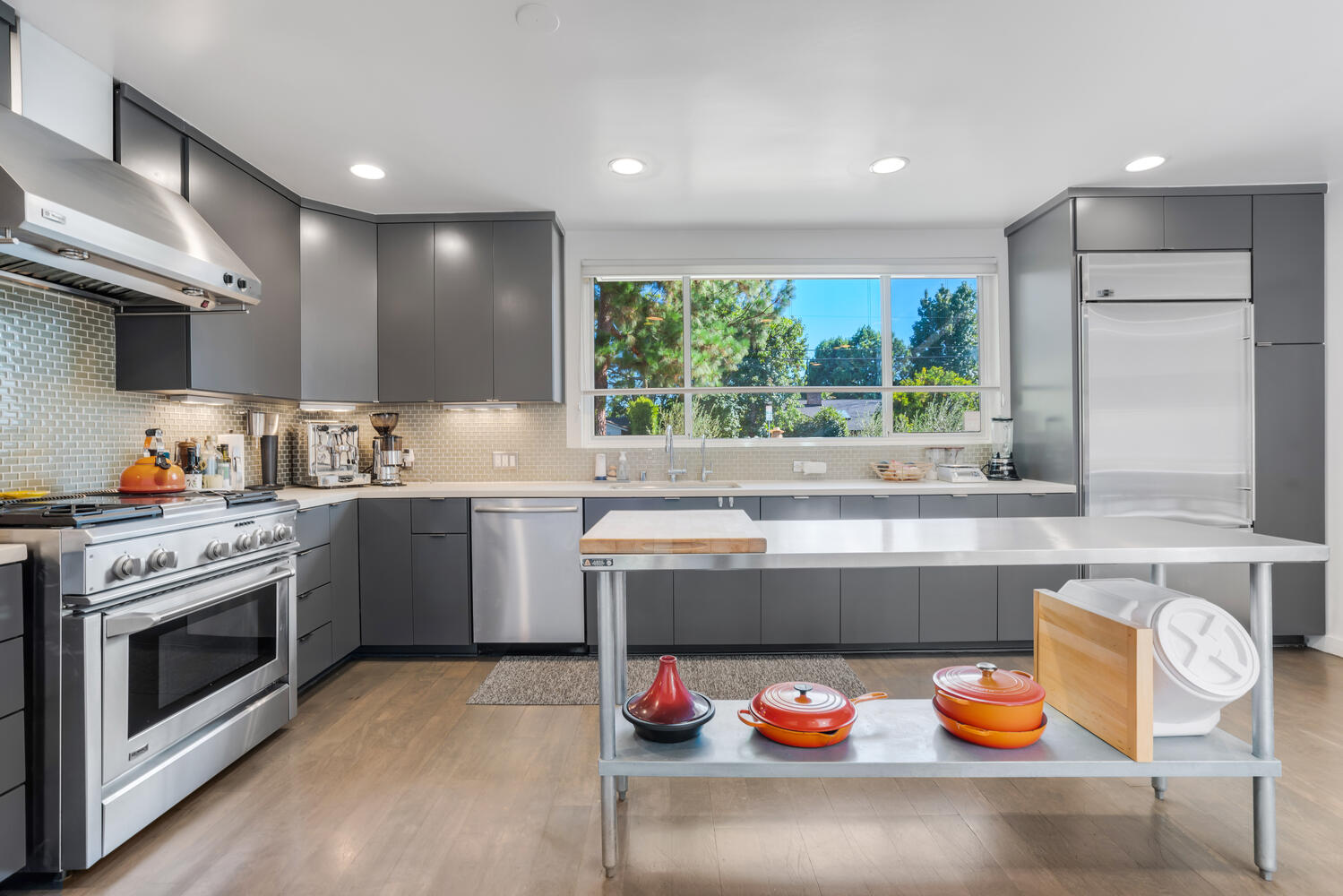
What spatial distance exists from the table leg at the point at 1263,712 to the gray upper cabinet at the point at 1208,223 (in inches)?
105

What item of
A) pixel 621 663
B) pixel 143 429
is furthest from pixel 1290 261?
pixel 143 429

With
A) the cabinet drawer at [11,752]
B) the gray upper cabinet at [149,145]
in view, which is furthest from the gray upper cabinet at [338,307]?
the cabinet drawer at [11,752]

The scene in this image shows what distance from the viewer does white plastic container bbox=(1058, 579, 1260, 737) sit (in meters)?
1.73

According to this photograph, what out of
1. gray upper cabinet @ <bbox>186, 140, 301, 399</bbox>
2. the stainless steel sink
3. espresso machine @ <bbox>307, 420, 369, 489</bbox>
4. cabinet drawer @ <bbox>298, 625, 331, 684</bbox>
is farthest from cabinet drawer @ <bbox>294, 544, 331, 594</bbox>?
the stainless steel sink

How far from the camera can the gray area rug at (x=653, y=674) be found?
3.09 meters

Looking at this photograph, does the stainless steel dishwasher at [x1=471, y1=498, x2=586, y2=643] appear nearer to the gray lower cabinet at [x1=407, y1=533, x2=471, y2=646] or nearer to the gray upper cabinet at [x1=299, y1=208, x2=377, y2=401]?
the gray lower cabinet at [x1=407, y1=533, x2=471, y2=646]

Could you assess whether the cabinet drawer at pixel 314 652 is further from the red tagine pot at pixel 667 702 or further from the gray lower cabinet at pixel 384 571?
the red tagine pot at pixel 667 702

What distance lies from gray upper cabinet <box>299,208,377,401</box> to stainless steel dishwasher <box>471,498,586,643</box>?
41.0 inches

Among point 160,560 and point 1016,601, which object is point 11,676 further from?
point 1016,601

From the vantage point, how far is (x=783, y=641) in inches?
143

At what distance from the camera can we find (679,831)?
2.00m

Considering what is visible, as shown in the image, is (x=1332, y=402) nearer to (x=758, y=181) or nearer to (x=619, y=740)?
(x=758, y=181)

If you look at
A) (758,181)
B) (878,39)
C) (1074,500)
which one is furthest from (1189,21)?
(1074,500)

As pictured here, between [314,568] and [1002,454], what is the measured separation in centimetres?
398
